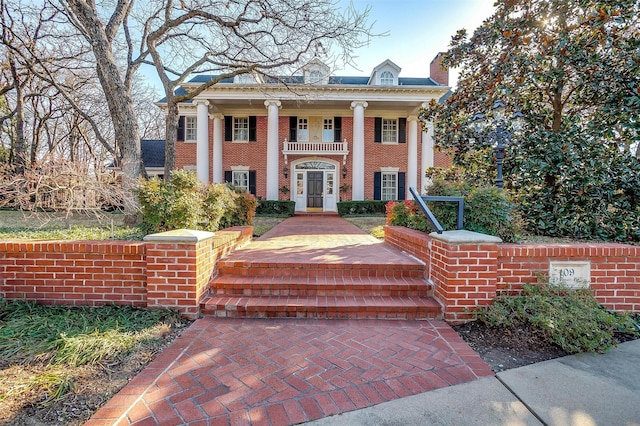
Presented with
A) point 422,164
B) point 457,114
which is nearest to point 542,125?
point 457,114

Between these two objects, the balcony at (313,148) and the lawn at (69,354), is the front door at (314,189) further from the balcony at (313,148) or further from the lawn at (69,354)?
the lawn at (69,354)

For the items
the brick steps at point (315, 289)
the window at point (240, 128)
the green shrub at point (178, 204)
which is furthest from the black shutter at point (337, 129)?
the brick steps at point (315, 289)

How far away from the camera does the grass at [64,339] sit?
71.4 inches

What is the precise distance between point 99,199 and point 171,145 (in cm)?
509

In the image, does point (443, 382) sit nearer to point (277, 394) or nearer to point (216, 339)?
point (277, 394)

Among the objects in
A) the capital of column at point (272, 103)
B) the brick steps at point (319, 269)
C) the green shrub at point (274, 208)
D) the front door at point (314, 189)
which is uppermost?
the capital of column at point (272, 103)

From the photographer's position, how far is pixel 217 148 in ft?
51.6

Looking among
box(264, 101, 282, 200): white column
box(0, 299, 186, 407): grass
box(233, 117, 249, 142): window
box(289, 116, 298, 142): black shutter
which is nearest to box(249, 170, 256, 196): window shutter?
box(264, 101, 282, 200): white column

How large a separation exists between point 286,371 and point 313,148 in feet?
47.2

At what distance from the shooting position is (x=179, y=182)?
4215mm

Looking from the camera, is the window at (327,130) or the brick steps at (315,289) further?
the window at (327,130)

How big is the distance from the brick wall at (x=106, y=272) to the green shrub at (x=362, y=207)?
37.9 feet

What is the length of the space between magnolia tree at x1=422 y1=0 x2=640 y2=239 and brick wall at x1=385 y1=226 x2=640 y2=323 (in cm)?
197

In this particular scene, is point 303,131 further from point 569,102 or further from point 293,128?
point 569,102
